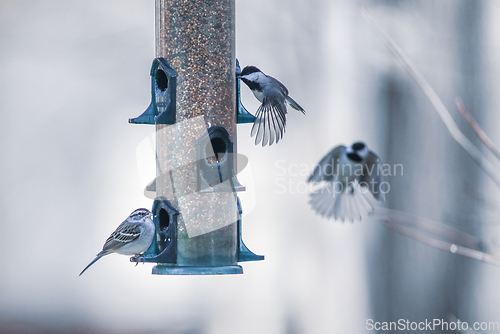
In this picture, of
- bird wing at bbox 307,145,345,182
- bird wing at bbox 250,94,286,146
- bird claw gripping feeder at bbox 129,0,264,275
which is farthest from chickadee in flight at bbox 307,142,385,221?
bird claw gripping feeder at bbox 129,0,264,275

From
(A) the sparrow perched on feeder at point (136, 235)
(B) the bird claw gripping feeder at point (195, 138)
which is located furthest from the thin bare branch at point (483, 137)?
(A) the sparrow perched on feeder at point (136, 235)

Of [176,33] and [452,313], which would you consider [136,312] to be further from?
[176,33]

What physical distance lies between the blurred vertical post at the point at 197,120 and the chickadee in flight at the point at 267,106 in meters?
0.17

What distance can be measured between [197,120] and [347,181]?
136 cm

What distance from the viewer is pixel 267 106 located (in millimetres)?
4102

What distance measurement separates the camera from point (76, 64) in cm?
997

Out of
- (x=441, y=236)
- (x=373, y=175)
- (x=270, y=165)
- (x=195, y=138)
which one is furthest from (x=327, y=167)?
(x=270, y=165)

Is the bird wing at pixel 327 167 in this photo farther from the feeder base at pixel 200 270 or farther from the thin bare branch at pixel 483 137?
the thin bare branch at pixel 483 137

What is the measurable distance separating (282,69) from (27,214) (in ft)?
16.9

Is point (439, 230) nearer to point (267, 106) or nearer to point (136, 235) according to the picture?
point (267, 106)

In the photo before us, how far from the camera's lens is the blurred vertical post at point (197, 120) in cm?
394

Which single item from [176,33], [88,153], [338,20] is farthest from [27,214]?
[176,33]

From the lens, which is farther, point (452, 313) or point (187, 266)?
point (452, 313)

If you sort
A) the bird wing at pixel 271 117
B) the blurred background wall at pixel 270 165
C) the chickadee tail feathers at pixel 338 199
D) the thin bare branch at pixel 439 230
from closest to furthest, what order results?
1. the thin bare branch at pixel 439 230
2. the bird wing at pixel 271 117
3. the chickadee tail feathers at pixel 338 199
4. the blurred background wall at pixel 270 165
